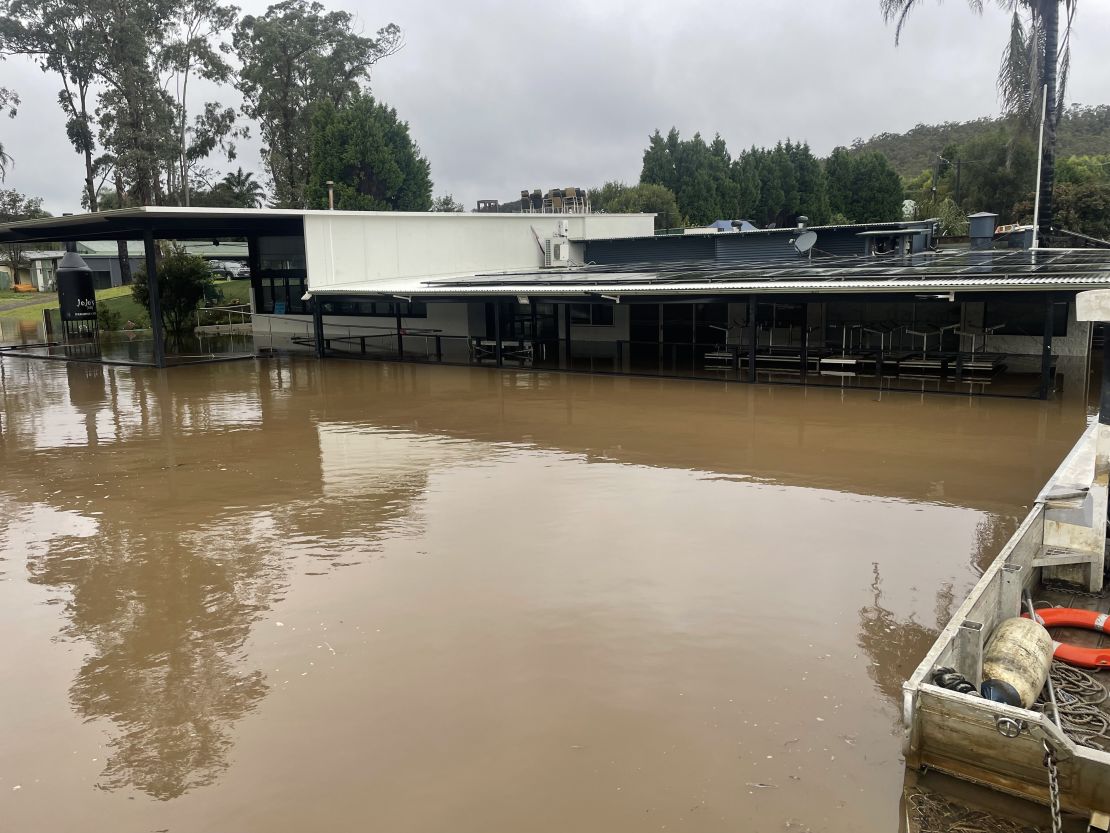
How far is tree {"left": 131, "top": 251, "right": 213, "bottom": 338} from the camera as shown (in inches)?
1213

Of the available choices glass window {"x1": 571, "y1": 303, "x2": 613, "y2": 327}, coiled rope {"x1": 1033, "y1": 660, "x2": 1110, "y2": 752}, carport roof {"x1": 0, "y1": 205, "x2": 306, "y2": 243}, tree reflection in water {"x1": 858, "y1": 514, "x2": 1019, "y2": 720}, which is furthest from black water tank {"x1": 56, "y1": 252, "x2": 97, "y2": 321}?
coiled rope {"x1": 1033, "y1": 660, "x2": 1110, "y2": 752}

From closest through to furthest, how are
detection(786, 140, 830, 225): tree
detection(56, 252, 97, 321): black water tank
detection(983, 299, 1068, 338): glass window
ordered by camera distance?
detection(983, 299, 1068, 338): glass window, detection(56, 252, 97, 321): black water tank, detection(786, 140, 830, 225): tree

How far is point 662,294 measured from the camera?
56.0ft

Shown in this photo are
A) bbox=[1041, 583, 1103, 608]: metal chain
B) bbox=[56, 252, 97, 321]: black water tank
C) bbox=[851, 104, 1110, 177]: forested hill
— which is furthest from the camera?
bbox=[851, 104, 1110, 177]: forested hill

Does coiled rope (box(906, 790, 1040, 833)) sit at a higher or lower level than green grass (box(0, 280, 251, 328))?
lower

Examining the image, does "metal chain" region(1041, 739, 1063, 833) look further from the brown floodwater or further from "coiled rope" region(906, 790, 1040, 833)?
the brown floodwater

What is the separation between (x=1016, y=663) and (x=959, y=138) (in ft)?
255

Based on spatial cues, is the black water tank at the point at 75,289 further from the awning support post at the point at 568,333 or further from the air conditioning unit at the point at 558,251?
the awning support post at the point at 568,333

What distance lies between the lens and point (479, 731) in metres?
4.96

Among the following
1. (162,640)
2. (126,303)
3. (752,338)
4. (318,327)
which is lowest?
(162,640)

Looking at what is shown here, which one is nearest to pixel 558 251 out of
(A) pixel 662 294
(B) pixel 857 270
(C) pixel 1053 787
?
(A) pixel 662 294

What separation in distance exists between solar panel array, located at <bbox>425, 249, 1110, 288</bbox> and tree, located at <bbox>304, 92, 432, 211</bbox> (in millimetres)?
18123

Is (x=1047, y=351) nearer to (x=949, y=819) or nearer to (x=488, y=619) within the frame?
(x=488, y=619)

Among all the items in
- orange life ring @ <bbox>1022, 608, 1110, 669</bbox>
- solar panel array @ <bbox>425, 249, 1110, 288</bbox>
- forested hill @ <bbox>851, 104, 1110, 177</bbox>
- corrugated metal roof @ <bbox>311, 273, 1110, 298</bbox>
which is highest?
forested hill @ <bbox>851, 104, 1110, 177</bbox>
